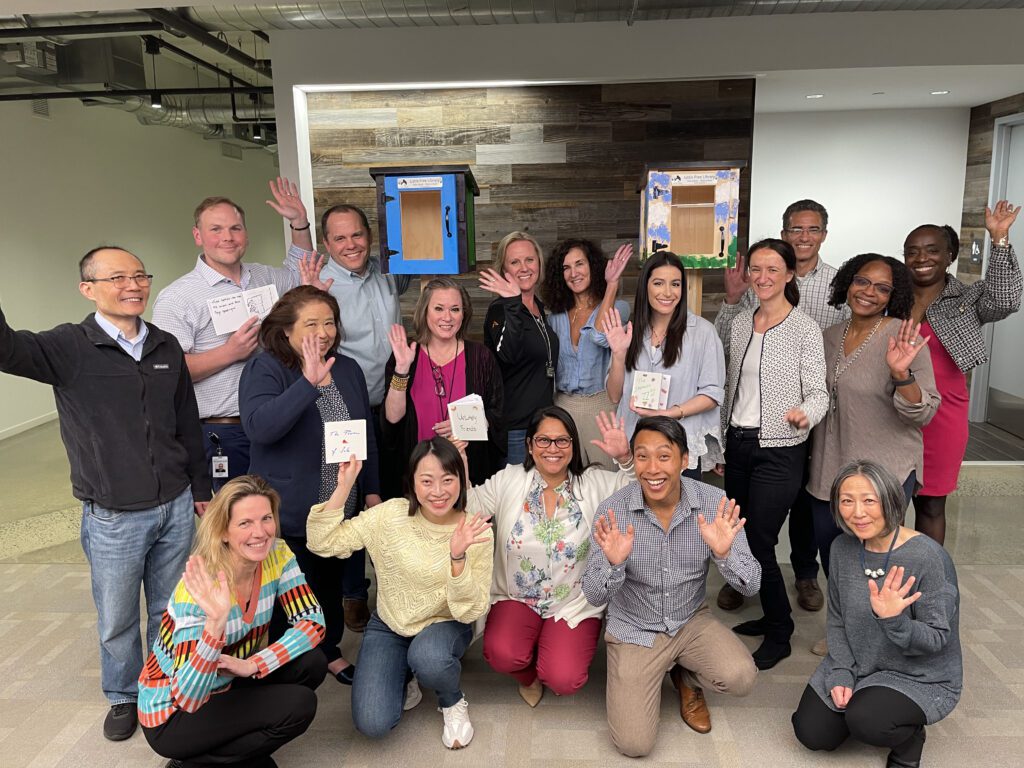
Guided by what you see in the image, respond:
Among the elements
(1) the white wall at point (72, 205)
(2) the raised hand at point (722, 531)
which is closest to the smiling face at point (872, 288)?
(2) the raised hand at point (722, 531)

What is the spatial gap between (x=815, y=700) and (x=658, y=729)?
1.83 ft

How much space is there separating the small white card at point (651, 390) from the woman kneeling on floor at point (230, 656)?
1432 millimetres

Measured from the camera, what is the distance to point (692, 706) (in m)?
2.93

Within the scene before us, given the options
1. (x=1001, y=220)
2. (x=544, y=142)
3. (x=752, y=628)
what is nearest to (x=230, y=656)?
(x=752, y=628)

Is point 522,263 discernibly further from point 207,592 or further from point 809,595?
point 809,595

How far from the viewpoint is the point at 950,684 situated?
8.57ft

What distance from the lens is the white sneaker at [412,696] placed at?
9.89 ft

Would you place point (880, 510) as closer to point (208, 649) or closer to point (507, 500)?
point (507, 500)

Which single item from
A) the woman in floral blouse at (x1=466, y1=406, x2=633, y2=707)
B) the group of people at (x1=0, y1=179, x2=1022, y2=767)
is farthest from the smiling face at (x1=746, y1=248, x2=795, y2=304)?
the woman in floral blouse at (x1=466, y1=406, x2=633, y2=707)

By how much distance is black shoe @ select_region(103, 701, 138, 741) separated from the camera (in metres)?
2.88

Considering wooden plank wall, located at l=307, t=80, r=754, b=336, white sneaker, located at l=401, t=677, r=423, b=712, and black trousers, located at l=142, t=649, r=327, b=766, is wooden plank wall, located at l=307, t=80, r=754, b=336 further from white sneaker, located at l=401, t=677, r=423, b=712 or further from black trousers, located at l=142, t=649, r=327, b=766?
black trousers, located at l=142, t=649, r=327, b=766

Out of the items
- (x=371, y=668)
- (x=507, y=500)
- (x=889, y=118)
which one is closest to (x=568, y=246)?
(x=507, y=500)

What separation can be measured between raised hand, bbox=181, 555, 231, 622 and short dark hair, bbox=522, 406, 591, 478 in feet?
3.95

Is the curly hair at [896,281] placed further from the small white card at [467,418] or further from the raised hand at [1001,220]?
the small white card at [467,418]
